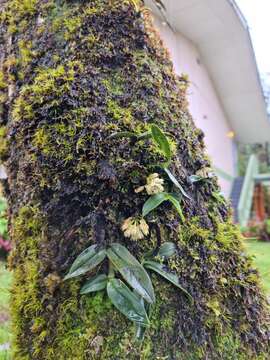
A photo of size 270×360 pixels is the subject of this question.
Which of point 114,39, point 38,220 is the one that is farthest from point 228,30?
point 38,220

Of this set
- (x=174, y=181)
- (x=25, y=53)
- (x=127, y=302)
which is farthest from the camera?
(x=25, y=53)

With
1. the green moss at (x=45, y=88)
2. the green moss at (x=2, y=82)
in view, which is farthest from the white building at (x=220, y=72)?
the green moss at (x=45, y=88)

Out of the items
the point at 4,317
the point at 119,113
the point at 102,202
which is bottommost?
the point at 4,317

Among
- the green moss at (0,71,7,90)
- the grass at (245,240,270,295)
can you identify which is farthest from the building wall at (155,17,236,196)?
the green moss at (0,71,7,90)

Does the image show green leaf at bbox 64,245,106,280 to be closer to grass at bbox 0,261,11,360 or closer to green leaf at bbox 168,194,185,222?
green leaf at bbox 168,194,185,222

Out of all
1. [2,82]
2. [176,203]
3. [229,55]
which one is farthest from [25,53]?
[229,55]

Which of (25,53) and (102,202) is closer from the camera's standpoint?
(102,202)

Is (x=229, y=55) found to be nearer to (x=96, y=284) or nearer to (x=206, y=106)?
(x=206, y=106)
